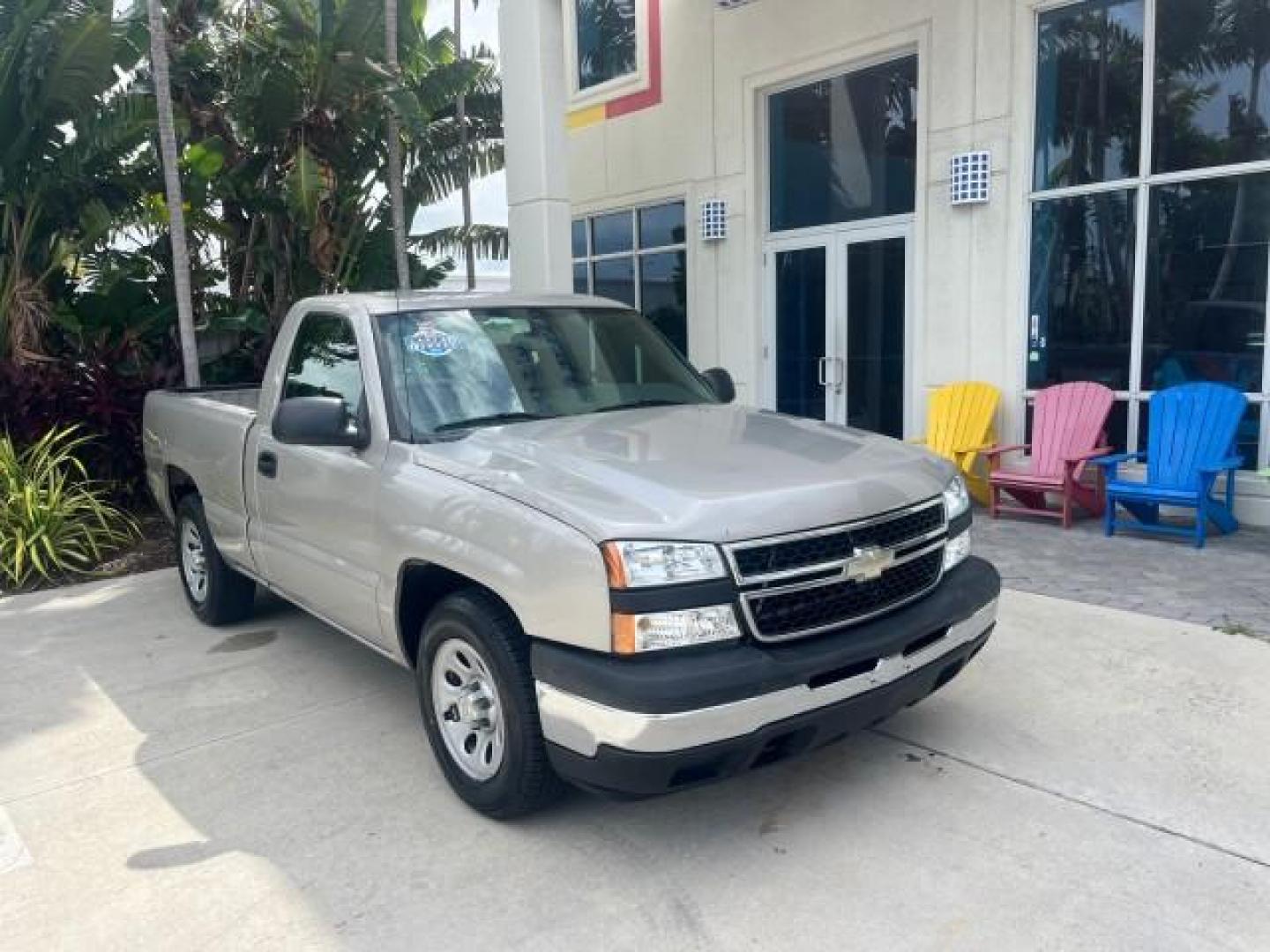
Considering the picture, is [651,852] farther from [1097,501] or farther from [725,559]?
[1097,501]

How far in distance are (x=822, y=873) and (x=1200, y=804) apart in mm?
1443

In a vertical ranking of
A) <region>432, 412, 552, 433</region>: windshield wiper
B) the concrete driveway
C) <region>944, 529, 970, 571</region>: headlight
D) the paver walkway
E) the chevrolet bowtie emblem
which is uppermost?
<region>432, 412, 552, 433</region>: windshield wiper

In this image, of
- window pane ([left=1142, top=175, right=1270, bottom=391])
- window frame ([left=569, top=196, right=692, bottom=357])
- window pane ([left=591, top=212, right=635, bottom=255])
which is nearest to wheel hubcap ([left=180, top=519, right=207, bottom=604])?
window frame ([left=569, top=196, right=692, bottom=357])

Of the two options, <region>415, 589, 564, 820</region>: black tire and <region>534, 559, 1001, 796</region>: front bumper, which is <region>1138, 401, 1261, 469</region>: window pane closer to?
<region>534, 559, 1001, 796</region>: front bumper

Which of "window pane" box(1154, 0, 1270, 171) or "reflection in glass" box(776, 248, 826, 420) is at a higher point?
"window pane" box(1154, 0, 1270, 171)

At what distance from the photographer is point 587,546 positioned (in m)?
2.94

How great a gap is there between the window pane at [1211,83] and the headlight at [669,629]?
6647mm

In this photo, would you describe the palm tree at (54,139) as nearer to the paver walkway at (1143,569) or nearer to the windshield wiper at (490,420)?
the windshield wiper at (490,420)

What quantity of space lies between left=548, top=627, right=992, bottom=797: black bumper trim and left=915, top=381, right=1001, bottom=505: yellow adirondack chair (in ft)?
18.2

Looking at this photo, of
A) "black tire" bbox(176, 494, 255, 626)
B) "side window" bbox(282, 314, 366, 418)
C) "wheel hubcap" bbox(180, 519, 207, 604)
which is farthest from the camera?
"wheel hubcap" bbox(180, 519, 207, 604)

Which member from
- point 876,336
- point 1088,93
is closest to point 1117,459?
point 876,336

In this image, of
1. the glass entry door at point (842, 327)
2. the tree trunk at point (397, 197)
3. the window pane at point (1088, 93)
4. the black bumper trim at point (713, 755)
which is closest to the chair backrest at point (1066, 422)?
the glass entry door at point (842, 327)

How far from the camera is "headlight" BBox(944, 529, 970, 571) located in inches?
148

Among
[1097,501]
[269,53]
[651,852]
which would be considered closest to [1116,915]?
[651,852]
